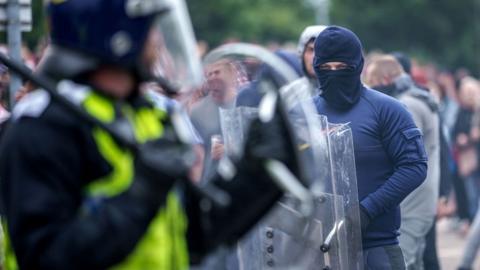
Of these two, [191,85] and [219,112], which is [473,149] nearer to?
[219,112]

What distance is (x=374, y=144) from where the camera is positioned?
7.34m

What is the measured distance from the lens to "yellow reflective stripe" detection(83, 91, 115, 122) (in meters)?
3.68

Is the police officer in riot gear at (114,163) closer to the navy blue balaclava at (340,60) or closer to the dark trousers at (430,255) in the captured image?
the navy blue balaclava at (340,60)

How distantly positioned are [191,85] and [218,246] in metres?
0.45

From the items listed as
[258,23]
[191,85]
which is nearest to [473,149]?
[191,85]

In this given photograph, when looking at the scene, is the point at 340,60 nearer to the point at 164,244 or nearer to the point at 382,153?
the point at 382,153

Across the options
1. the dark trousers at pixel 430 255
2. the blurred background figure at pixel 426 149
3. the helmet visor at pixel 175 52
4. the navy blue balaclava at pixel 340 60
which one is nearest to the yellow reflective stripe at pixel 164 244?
the helmet visor at pixel 175 52

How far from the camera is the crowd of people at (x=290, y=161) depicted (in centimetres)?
356

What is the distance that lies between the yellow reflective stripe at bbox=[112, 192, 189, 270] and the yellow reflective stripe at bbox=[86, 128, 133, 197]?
130 millimetres

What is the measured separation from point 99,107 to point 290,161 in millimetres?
553

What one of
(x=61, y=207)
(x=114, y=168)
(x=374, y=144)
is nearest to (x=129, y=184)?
(x=114, y=168)

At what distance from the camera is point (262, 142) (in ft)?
12.7

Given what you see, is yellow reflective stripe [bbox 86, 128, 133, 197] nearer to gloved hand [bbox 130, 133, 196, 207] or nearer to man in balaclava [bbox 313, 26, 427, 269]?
gloved hand [bbox 130, 133, 196, 207]

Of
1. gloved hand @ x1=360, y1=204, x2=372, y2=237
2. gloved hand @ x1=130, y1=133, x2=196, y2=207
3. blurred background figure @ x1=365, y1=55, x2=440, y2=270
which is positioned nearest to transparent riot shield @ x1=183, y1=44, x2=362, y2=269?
gloved hand @ x1=360, y1=204, x2=372, y2=237
